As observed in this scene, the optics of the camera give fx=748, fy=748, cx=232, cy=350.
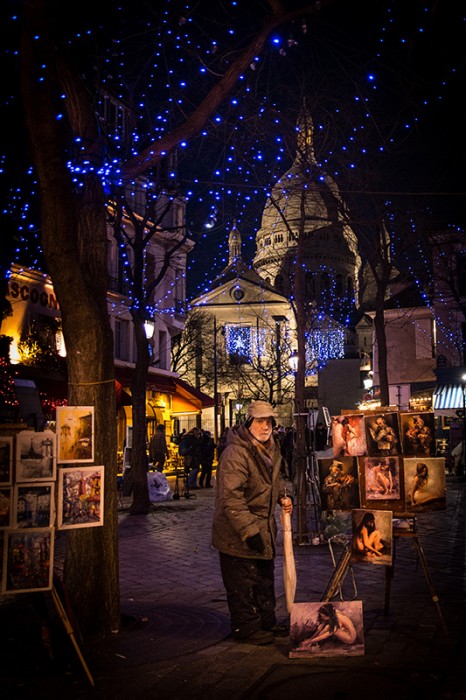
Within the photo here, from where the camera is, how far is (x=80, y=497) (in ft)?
20.0

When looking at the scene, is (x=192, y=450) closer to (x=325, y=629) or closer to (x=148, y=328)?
(x=148, y=328)

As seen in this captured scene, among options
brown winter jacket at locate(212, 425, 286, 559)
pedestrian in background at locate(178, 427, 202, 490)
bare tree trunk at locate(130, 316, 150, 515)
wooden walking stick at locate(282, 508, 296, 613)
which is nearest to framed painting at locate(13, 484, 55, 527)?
brown winter jacket at locate(212, 425, 286, 559)

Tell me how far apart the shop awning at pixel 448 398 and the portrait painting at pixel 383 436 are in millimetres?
29247

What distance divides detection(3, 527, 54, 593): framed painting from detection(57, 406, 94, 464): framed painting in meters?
0.68

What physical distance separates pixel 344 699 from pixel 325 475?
215 centimetres

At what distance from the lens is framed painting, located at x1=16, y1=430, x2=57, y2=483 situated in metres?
5.54

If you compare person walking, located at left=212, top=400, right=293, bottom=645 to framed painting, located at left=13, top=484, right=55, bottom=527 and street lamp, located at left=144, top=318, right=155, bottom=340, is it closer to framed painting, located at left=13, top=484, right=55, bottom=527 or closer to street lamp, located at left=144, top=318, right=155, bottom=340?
framed painting, located at left=13, top=484, right=55, bottom=527

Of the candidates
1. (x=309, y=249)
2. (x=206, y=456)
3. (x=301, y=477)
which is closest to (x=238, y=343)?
(x=309, y=249)

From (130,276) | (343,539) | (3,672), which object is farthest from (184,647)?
(130,276)

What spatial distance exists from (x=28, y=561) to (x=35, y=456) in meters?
0.77

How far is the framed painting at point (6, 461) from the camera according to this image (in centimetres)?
546

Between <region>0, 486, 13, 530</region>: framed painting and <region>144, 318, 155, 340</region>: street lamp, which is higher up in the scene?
<region>144, 318, 155, 340</region>: street lamp

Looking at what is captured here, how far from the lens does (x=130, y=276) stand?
17609mm

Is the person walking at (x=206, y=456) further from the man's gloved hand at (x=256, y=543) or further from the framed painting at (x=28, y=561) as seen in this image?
the framed painting at (x=28, y=561)
